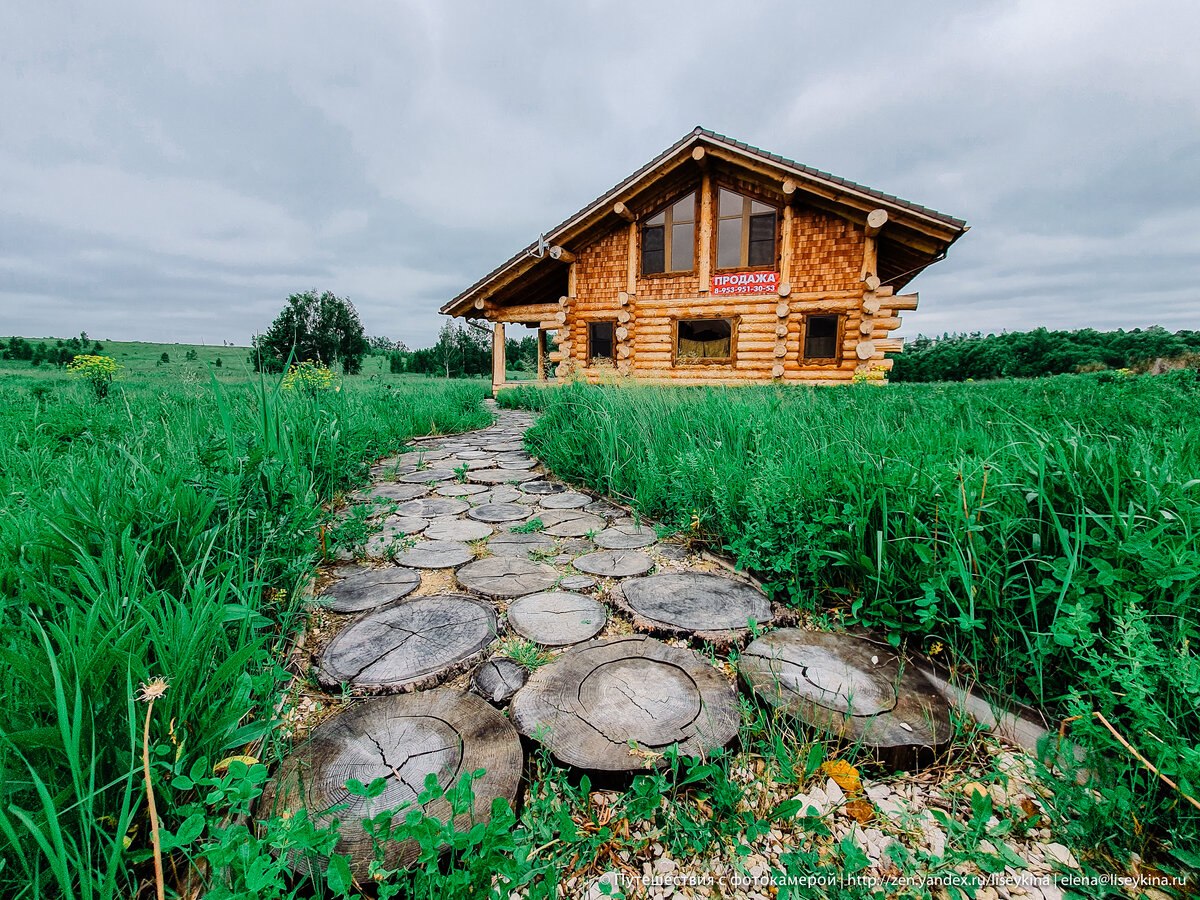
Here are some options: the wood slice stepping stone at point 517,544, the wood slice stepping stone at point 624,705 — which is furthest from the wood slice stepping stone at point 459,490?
the wood slice stepping stone at point 624,705

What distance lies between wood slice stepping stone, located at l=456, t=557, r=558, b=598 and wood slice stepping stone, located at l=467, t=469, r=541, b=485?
65.7 inches

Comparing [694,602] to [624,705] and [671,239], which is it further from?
[671,239]

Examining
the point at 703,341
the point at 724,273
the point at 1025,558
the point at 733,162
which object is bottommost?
the point at 1025,558

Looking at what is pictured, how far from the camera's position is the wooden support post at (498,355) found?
1287cm

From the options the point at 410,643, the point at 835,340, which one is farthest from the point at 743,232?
the point at 410,643

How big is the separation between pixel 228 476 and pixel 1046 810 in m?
2.67

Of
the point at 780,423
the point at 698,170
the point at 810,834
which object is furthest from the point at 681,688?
the point at 698,170

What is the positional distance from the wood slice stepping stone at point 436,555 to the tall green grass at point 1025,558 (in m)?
1.26

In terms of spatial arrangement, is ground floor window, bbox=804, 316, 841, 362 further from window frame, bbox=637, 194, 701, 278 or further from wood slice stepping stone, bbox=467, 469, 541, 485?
wood slice stepping stone, bbox=467, 469, 541, 485

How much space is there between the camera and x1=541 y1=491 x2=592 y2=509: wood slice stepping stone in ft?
11.4

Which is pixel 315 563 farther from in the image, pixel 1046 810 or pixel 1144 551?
pixel 1144 551

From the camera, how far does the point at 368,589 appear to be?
6.88 ft

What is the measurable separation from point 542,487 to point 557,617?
215 cm

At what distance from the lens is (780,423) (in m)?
3.57
